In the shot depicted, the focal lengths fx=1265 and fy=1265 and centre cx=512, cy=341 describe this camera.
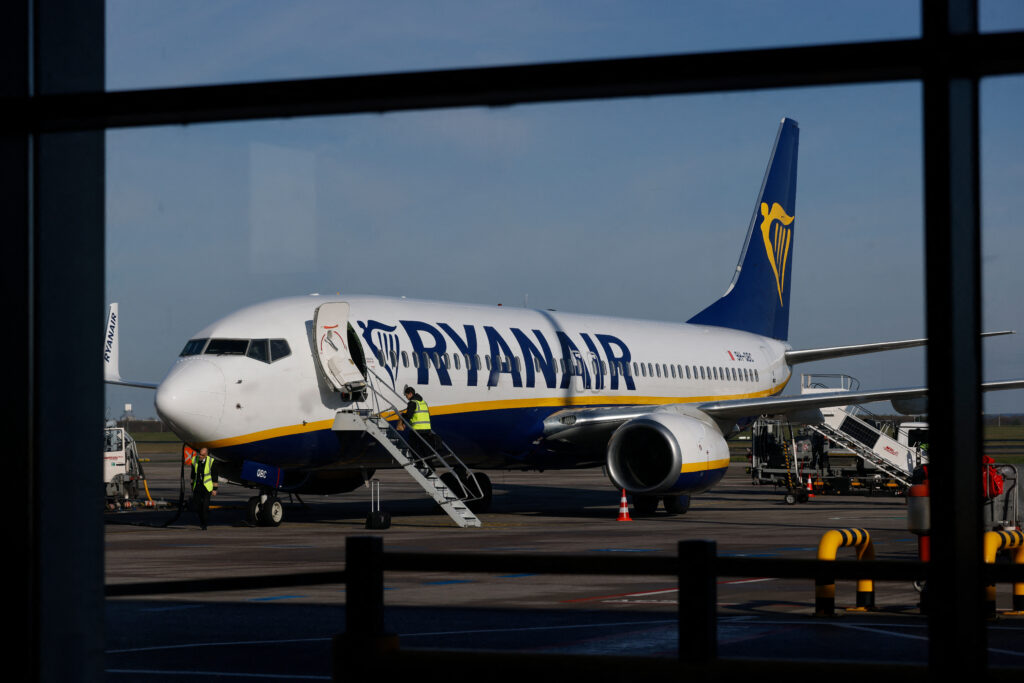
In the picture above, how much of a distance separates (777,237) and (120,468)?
55.2ft

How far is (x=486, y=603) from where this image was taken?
1020cm

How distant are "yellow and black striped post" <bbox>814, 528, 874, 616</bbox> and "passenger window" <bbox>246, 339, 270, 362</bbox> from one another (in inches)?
373

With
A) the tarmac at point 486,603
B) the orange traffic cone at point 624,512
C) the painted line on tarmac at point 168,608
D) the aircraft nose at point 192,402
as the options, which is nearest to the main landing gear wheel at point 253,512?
the tarmac at point 486,603

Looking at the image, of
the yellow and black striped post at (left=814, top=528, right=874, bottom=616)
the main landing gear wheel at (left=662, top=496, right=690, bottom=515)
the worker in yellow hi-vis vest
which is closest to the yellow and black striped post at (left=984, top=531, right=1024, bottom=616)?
the yellow and black striped post at (left=814, top=528, right=874, bottom=616)

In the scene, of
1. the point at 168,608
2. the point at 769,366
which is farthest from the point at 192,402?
the point at 769,366

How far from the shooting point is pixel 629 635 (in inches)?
328

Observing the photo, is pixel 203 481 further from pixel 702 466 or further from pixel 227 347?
pixel 702 466

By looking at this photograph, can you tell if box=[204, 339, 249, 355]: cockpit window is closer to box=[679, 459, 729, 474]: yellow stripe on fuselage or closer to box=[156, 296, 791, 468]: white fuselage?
box=[156, 296, 791, 468]: white fuselage

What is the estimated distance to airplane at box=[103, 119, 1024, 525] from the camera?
16938mm

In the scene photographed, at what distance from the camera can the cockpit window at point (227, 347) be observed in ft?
56.0

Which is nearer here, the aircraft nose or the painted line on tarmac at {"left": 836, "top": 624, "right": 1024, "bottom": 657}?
the painted line on tarmac at {"left": 836, "top": 624, "right": 1024, "bottom": 657}

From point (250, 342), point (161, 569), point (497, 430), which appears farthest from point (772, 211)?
point (161, 569)

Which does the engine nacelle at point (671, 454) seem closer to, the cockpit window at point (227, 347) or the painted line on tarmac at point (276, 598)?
the cockpit window at point (227, 347)

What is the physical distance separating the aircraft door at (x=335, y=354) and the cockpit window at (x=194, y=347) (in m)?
1.52
